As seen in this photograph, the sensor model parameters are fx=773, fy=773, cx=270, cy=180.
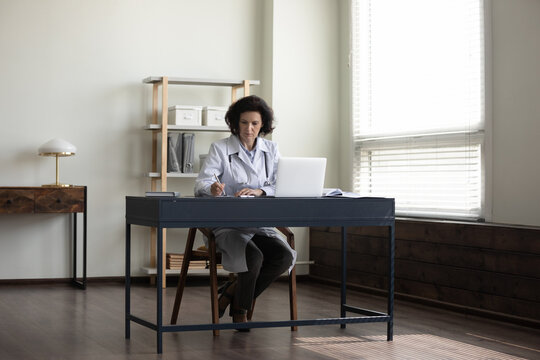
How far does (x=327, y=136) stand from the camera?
6891 millimetres

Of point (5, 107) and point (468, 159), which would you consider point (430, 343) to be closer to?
point (468, 159)

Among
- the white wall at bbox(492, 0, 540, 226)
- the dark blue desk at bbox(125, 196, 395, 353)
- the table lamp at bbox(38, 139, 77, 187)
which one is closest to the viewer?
the dark blue desk at bbox(125, 196, 395, 353)

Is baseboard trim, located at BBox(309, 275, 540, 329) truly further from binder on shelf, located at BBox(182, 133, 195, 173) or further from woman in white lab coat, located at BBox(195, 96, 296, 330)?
binder on shelf, located at BBox(182, 133, 195, 173)

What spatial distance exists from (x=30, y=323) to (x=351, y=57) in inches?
142

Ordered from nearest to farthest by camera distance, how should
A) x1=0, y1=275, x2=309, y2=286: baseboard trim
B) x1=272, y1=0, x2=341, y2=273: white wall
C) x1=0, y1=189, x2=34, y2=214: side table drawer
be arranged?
x1=0, y1=189, x2=34, y2=214: side table drawer → x1=0, y1=275, x2=309, y2=286: baseboard trim → x1=272, y1=0, x2=341, y2=273: white wall

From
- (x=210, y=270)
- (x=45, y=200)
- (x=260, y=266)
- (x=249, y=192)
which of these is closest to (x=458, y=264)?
(x=260, y=266)

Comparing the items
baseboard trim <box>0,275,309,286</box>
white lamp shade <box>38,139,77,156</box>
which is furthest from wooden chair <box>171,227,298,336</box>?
baseboard trim <box>0,275,309,286</box>

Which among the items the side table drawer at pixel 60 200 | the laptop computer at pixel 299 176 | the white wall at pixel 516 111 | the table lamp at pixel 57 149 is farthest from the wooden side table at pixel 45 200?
the white wall at pixel 516 111

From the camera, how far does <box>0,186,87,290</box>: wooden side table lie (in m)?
5.81

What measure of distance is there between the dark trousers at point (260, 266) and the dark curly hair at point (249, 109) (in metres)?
0.65

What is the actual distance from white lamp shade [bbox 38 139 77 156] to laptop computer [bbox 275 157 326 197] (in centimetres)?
265

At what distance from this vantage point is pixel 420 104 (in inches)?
229

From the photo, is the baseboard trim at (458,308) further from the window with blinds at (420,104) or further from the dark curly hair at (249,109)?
the dark curly hair at (249,109)

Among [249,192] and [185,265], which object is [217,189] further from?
[185,265]
